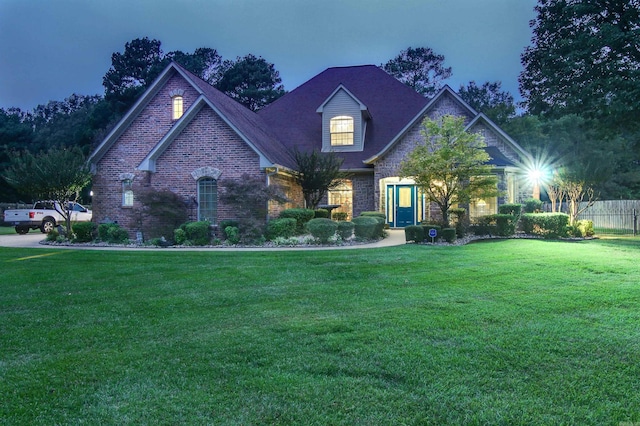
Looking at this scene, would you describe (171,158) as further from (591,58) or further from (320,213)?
(591,58)

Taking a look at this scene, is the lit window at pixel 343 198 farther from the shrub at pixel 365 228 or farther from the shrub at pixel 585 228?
the shrub at pixel 585 228

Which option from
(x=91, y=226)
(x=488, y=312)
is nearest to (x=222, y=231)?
(x=91, y=226)

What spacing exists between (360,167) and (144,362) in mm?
17853

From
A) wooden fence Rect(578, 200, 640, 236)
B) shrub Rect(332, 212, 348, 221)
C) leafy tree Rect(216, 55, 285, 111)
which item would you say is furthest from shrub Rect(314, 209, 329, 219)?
leafy tree Rect(216, 55, 285, 111)

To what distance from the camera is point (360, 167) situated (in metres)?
21.1

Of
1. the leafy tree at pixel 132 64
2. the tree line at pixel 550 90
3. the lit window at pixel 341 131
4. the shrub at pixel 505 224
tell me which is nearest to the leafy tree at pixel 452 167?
the shrub at pixel 505 224

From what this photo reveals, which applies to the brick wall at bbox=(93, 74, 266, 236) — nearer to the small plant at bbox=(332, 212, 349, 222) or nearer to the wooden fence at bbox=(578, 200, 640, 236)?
the small plant at bbox=(332, 212, 349, 222)

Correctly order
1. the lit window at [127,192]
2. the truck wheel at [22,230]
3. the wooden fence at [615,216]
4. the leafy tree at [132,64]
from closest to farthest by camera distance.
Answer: the lit window at [127,192]
the wooden fence at [615,216]
the truck wheel at [22,230]
the leafy tree at [132,64]

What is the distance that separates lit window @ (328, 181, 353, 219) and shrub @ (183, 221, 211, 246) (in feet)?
26.5

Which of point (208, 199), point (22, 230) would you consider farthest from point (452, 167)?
point (22, 230)

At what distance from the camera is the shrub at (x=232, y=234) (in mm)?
14820

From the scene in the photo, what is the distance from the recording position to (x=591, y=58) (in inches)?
803

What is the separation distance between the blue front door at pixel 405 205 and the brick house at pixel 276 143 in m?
0.05

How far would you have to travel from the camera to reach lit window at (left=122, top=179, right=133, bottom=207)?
61.6ft
